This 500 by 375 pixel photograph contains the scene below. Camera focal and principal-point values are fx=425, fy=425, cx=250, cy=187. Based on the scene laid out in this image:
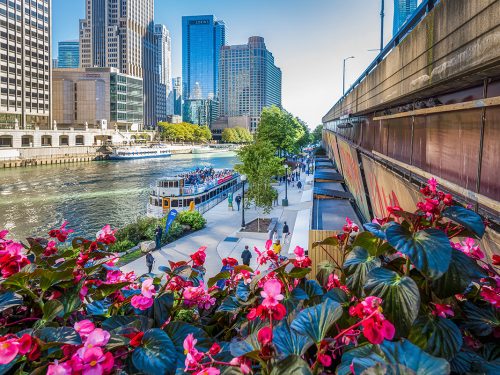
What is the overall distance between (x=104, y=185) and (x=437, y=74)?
183ft

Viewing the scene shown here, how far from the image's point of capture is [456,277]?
2088 mm

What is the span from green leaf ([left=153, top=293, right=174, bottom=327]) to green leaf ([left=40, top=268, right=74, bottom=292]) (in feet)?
1.90

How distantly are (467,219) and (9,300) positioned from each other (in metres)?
2.70

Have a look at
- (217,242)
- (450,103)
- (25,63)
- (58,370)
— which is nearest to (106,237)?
(58,370)

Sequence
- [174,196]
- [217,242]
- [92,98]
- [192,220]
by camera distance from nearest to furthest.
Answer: [217,242] → [192,220] → [174,196] → [92,98]

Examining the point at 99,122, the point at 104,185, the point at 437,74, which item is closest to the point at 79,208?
the point at 104,185

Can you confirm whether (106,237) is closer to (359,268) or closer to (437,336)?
(359,268)

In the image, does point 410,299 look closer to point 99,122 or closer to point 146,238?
point 146,238

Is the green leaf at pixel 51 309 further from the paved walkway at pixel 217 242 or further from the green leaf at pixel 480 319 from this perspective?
the paved walkway at pixel 217 242

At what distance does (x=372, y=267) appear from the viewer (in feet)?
7.87

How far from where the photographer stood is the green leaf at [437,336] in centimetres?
200

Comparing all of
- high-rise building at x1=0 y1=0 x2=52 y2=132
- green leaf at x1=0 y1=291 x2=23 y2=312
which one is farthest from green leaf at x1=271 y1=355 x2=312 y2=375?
high-rise building at x1=0 y1=0 x2=52 y2=132

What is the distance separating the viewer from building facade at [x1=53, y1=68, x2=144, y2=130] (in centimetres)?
13962

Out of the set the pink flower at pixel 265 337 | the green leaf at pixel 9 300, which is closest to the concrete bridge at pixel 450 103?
the pink flower at pixel 265 337
